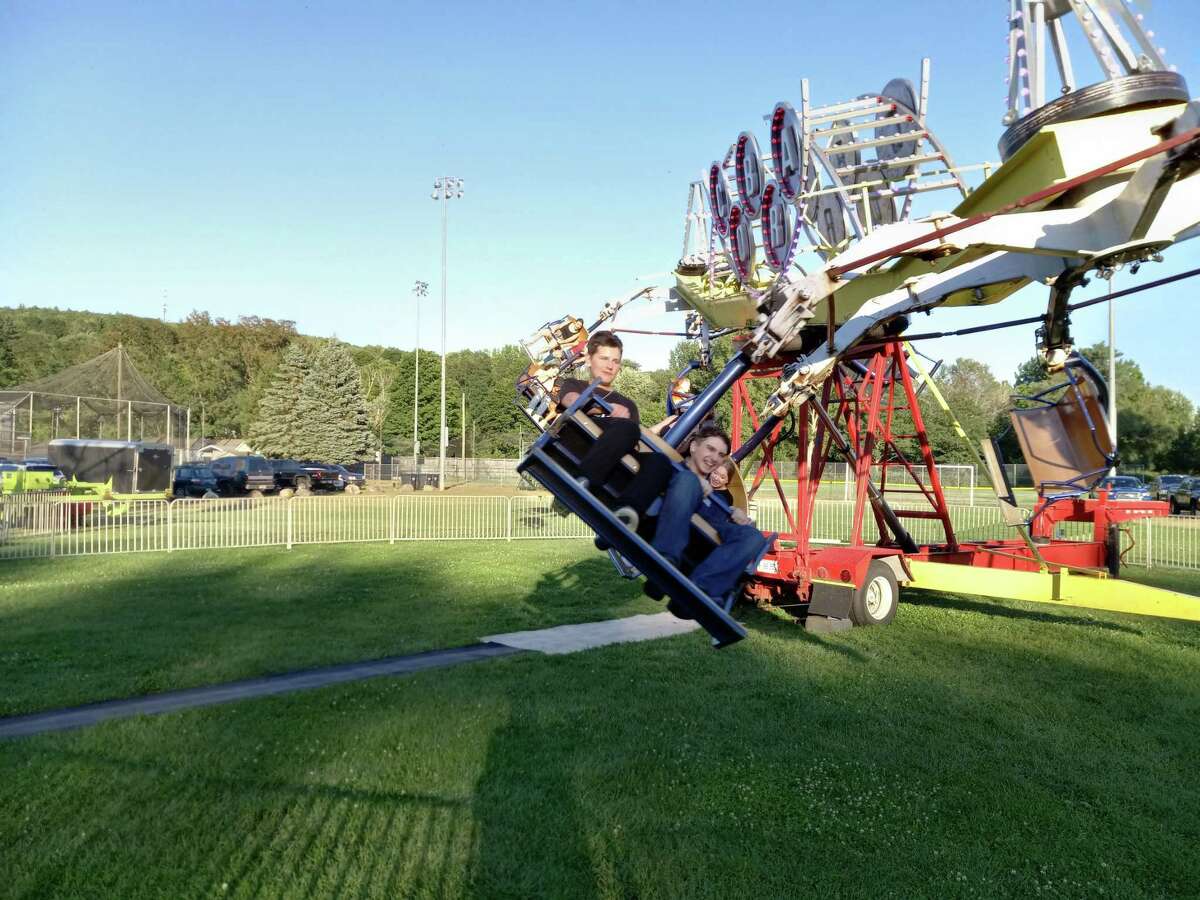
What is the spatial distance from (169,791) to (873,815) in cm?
431

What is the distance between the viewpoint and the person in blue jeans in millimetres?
3984

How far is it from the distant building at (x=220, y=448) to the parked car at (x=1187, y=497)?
62026mm

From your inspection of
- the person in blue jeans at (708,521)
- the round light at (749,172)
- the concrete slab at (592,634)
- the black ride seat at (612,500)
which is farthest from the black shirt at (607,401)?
the concrete slab at (592,634)

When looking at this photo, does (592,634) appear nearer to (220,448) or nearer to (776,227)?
(776,227)

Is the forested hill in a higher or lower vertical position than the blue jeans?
higher

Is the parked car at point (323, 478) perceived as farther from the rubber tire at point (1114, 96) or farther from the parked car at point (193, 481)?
the rubber tire at point (1114, 96)

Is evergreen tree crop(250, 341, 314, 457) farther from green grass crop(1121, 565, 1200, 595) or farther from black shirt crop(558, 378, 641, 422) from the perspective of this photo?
black shirt crop(558, 378, 641, 422)

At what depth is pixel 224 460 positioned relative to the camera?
42.8 metres

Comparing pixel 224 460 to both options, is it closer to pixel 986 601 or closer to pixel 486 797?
pixel 986 601

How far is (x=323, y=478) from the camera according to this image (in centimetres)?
4706

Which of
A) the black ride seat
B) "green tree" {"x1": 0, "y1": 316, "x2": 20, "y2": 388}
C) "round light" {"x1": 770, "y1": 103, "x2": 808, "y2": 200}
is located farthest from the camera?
"green tree" {"x1": 0, "y1": 316, "x2": 20, "y2": 388}

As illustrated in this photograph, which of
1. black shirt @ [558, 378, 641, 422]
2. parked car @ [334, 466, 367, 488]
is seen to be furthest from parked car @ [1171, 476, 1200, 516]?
parked car @ [334, 466, 367, 488]

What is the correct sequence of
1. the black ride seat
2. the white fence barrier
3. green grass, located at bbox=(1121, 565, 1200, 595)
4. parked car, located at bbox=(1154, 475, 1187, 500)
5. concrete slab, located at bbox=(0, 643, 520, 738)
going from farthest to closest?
1. parked car, located at bbox=(1154, 475, 1187, 500)
2. the white fence barrier
3. green grass, located at bbox=(1121, 565, 1200, 595)
4. concrete slab, located at bbox=(0, 643, 520, 738)
5. the black ride seat

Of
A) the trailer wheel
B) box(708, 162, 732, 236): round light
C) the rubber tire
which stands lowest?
the trailer wheel
